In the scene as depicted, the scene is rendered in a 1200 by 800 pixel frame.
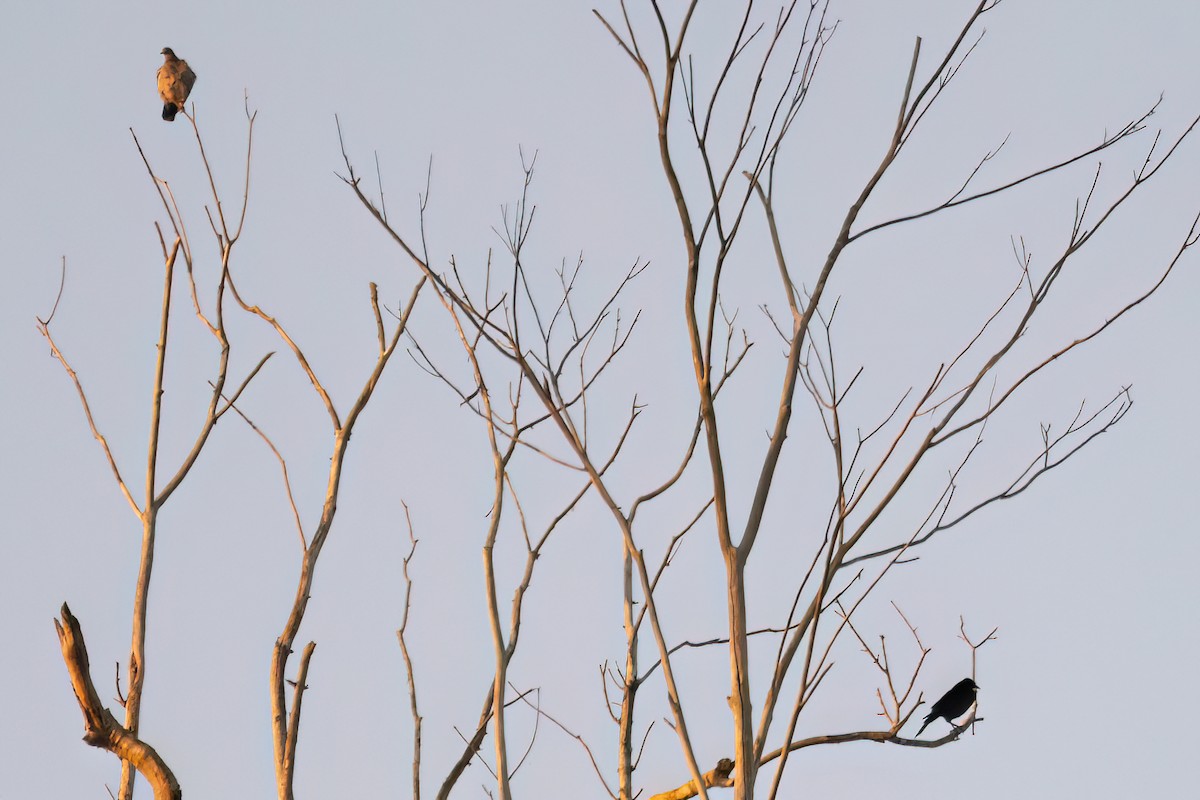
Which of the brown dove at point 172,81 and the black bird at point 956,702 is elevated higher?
the brown dove at point 172,81

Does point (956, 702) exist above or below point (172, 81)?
below

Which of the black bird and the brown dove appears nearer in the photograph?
the black bird

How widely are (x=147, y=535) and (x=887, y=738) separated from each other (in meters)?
1.75

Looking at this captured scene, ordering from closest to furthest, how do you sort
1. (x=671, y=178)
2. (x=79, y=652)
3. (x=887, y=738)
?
(x=671, y=178) → (x=79, y=652) → (x=887, y=738)

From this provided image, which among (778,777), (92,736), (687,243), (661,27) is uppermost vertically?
(661,27)

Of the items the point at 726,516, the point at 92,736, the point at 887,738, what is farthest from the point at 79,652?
the point at 887,738

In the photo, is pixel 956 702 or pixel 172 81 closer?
pixel 956 702

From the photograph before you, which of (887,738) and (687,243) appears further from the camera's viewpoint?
(887,738)

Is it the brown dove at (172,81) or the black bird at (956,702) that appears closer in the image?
the black bird at (956,702)

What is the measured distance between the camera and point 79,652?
2420mm

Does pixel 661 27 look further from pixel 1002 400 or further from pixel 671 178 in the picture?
pixel 1002 400

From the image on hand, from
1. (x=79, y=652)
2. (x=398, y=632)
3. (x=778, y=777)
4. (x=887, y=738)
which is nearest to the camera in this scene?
(x=778, y=777)

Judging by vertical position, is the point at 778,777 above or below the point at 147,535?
below

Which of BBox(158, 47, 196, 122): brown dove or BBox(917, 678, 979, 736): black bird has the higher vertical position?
BBox(158, 47, 196, 122): brown dove
